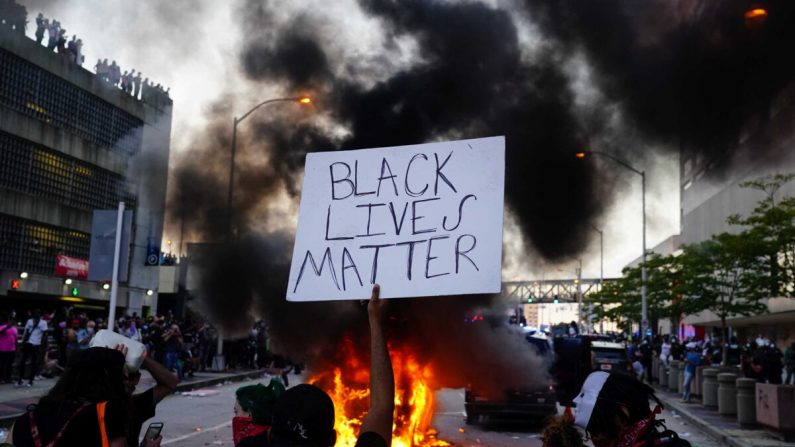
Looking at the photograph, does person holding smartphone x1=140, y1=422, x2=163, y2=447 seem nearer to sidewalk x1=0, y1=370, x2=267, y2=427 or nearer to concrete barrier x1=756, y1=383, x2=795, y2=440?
sidewalk x1=0, y1=370, x2=267, y2=427

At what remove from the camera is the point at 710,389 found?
1877 centimetres

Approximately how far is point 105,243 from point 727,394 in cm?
1221

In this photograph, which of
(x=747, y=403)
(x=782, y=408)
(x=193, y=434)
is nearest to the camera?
(x=193, y=434)

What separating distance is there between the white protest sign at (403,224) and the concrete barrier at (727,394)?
14590 millimetres

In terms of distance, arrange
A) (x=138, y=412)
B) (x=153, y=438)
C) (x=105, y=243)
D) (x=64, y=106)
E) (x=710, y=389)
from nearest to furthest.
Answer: (x=153, y=438) < (x=138, y=412) < (x=105, y=243) < (x=710, y=389) < (x=64, y=106)

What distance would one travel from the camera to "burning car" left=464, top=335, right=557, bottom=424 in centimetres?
1338

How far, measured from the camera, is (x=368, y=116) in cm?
1177

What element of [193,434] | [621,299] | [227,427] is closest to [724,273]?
[227,427]

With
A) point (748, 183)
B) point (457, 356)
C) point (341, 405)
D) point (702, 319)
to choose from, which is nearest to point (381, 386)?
point (341, 405)

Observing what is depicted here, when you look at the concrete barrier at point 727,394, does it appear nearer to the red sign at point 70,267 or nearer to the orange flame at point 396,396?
the orange flame at point 396,396

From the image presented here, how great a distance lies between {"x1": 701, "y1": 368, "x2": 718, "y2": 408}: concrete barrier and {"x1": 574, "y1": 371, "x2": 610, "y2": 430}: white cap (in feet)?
57.7

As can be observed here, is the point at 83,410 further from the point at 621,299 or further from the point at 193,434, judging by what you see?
the point at 621,299

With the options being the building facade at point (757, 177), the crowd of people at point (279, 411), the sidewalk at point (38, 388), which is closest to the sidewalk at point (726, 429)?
the sidewalk at point (38, 388)

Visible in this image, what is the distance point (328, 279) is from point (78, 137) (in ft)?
103
